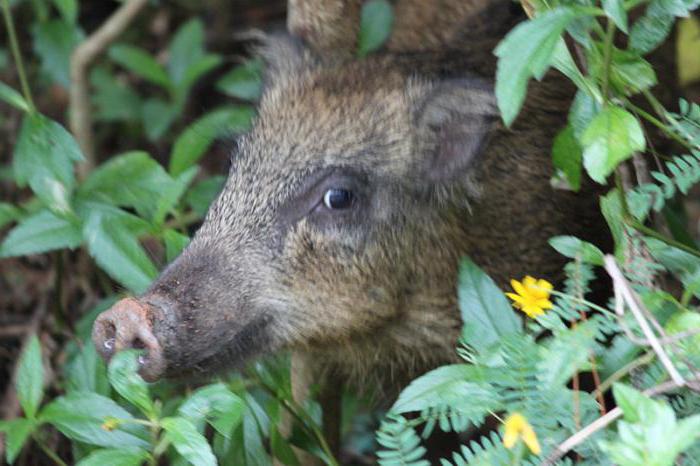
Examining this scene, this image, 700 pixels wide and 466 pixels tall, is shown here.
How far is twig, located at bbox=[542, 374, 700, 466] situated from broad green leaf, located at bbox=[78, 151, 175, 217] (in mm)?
1662

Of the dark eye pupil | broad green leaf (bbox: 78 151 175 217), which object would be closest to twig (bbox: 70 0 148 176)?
broad green leaf (bbox: 78 151 175 217)

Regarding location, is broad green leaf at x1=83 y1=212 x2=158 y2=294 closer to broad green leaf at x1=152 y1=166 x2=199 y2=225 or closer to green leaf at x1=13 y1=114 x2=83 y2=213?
broad green leaf at x1=152 y1=166 x2=199 y2=225

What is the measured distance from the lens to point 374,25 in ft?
15.0

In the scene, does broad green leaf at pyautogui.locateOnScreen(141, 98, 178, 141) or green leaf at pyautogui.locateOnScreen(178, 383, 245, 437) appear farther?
broad green leaf at pyautogui.locateOnScreen(141, 98, 178, 141)

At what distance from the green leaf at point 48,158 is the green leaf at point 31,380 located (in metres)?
0.61

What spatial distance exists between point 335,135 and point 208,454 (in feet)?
3.94

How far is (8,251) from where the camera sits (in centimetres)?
376

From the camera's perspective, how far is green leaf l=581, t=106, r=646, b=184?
106 inches

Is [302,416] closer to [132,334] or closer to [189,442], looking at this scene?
[132,334]

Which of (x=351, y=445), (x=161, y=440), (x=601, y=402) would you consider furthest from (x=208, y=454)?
(x=351, y=445)

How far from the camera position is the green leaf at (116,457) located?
9.35ft

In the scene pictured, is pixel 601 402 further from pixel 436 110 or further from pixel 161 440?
pixel 436 110

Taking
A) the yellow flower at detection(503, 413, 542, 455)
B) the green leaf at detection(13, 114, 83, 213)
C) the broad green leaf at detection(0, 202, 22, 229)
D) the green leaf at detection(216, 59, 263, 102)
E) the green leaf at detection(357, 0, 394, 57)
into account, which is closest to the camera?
the yellow flower at detection(503, 413, 542, 455)

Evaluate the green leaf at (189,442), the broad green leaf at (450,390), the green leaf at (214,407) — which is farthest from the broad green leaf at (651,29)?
the green leaf at (189,442)
